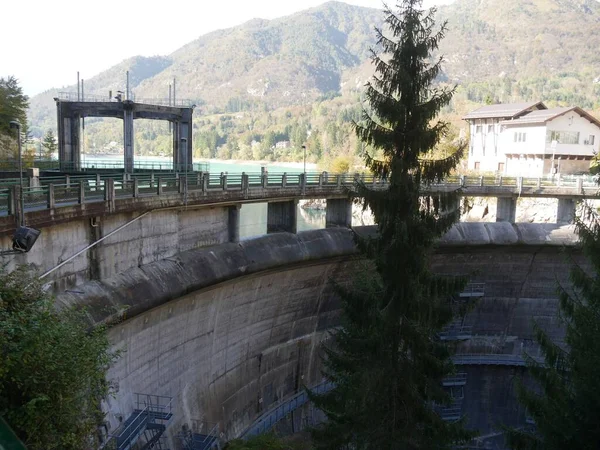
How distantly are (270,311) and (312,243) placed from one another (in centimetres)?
334

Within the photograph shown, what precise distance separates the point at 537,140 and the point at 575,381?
4313 centimetres

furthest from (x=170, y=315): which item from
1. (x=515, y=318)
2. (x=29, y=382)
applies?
(x=515, y=318)

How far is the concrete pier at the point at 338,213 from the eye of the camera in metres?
29.0

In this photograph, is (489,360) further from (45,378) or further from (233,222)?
(45,378)

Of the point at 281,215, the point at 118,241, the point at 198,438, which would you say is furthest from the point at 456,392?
the point at 118,241

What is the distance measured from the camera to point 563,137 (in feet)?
171

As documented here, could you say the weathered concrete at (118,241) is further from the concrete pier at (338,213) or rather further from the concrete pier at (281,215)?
the concrete pier at (338,213)

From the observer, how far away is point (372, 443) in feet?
45.3

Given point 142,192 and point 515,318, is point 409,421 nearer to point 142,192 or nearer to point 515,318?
point 142,192

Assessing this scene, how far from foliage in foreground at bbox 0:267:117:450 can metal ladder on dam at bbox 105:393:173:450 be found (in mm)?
5397

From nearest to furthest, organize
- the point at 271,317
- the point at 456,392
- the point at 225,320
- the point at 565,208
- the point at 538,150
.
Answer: the point at 225,320 → the point at 271,317 → the point at 456,392 → the point at 565,208 → the point at 538,150

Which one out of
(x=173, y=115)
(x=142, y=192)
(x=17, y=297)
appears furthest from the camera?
(x=173, y=115)

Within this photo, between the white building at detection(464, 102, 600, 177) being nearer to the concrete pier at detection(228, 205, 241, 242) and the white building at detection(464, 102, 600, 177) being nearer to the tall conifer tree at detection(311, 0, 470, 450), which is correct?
the concrete pier at detection(228, 205, 241, 242)

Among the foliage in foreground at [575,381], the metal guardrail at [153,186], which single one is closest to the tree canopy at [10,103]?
the metal guardrail at [153,186]
